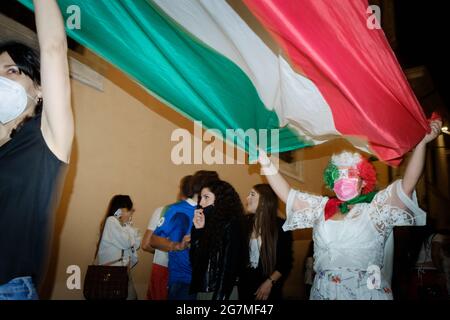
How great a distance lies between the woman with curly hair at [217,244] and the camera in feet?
9.41

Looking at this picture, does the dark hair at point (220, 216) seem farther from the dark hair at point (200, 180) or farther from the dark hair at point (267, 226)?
the dark hair at point (267, 226)

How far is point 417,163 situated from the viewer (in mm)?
2264

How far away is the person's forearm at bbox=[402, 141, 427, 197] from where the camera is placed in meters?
2.26

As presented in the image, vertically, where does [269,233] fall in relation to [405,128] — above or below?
below

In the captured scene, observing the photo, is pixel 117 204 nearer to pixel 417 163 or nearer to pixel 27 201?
pixel 27 201

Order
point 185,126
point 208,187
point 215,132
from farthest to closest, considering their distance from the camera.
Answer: point 185,126 → point 208,187 → point 215,132

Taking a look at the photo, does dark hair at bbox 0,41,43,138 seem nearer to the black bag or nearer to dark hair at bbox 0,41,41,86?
dark hair at bbox 0,41,41,86

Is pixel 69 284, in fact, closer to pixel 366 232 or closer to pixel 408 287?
pixel 366 232

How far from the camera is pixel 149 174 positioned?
4.65 meters

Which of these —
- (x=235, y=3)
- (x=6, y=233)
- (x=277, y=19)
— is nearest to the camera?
(x=6, y=233)

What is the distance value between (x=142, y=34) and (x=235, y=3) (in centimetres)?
59

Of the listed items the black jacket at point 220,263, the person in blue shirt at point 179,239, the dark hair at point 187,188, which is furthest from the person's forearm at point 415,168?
the dark hair at point 187,188

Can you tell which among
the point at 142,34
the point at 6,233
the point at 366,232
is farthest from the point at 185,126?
the point at 6,233
